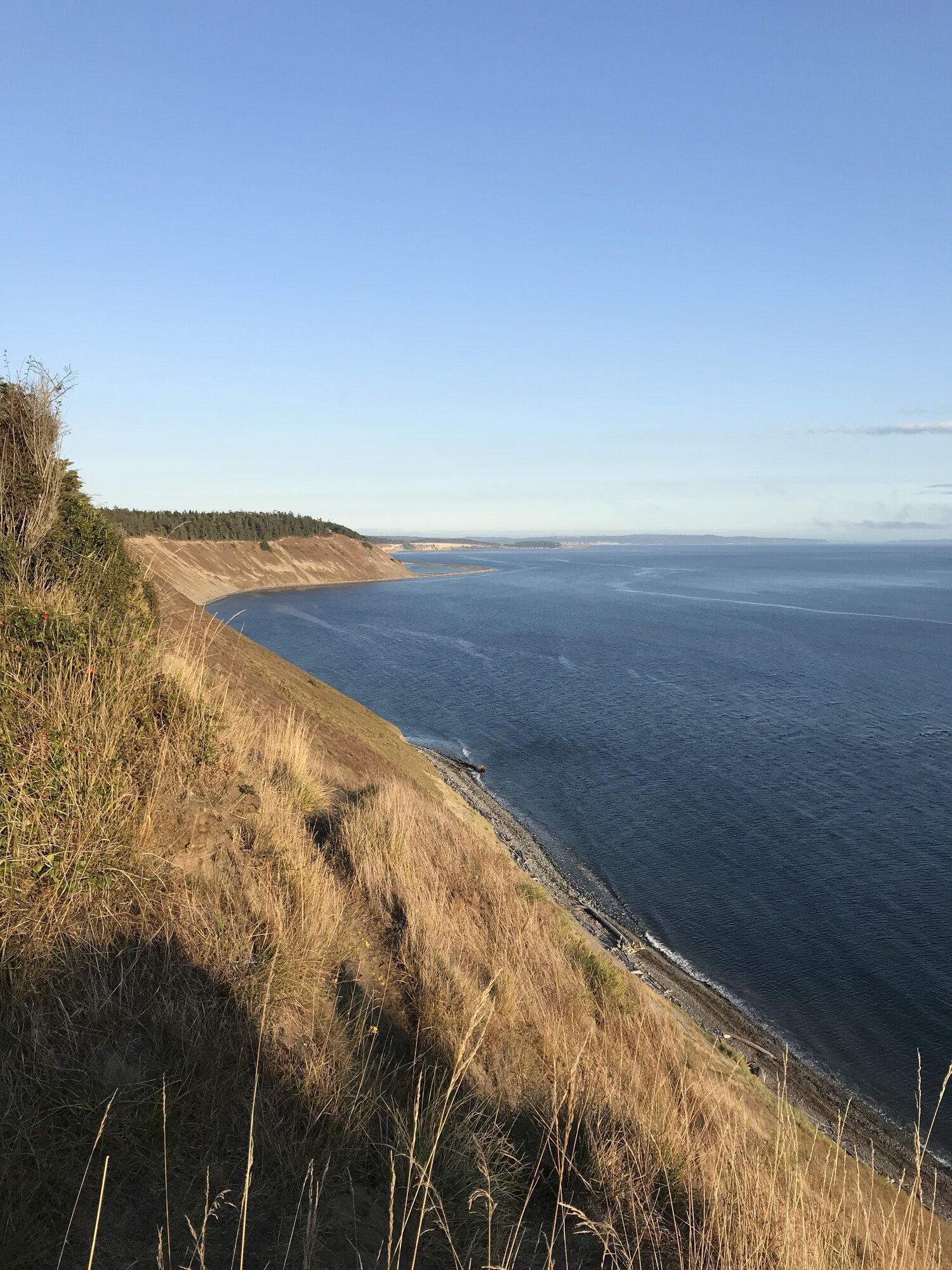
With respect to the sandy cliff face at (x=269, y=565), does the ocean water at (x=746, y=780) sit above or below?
below

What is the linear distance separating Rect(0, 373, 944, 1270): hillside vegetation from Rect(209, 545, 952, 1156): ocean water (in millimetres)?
13772

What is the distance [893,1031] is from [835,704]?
3136 cm

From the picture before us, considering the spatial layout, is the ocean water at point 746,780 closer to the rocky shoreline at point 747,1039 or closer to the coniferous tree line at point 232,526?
the rocky shoreline at point 747,1039

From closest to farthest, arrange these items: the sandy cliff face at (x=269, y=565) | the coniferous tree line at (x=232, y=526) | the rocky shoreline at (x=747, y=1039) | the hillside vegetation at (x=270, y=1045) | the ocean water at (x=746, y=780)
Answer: the hillside vegetation at (x=270, y=1045), the rocky shoreline at (x=747, y=1039), the ocean water at (x=746, y=780), the sandy cliff face at (x=269, y=565), the coniferous tree line at (x=232, y=526)

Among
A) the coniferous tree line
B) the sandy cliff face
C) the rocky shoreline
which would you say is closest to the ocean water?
the rocky shoreline

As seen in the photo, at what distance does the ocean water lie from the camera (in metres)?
19.2

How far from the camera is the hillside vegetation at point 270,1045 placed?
318cm

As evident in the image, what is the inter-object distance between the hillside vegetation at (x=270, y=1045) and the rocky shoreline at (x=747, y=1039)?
7.82 meters

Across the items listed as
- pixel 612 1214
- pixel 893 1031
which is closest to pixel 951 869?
pixel 893 1031

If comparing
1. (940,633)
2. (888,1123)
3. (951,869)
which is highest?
(940,633)

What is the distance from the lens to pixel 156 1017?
3896mm

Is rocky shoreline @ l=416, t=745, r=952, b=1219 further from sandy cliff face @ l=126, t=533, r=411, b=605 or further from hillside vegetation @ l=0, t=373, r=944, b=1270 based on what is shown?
sandy cliff face @ l=126, t=533, r=411, b=605

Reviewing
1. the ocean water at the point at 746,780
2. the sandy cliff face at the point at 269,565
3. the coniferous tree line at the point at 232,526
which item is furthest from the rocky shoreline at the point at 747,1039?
the coniferous tree line at the point at 232,526

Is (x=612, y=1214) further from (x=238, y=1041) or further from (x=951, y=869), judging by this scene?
(x=951, y=869)
